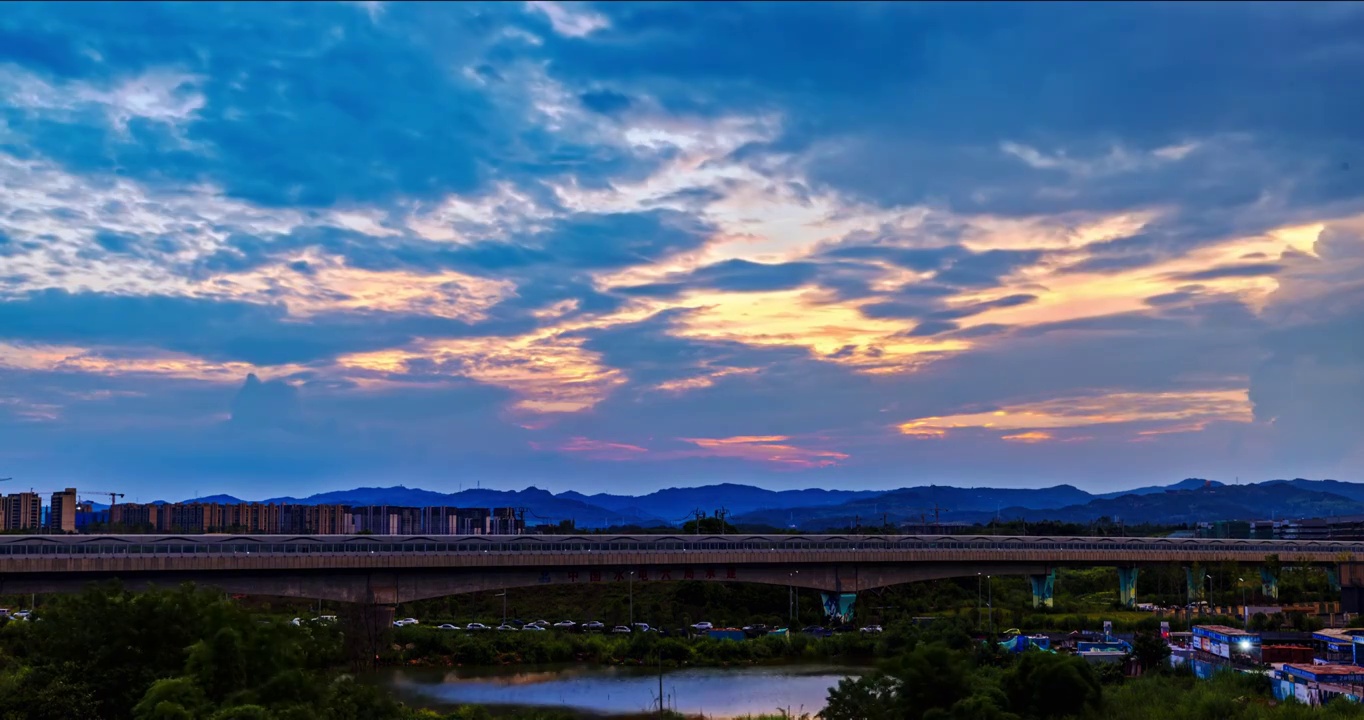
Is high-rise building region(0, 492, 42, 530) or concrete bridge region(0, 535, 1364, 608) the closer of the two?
concrete bridge region(0, 535, 1364, 608)

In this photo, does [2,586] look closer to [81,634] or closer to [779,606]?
[81,634]

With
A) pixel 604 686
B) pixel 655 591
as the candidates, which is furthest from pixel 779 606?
pixel 604 686

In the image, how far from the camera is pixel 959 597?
94562 mm

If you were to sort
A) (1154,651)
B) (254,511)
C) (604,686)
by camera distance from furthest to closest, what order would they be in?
(254,511)
(604,686)
(1154,651)

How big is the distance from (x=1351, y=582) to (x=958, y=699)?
5680cm

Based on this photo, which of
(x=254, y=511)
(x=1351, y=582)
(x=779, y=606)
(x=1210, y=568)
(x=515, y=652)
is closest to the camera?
(x=515, y=652)

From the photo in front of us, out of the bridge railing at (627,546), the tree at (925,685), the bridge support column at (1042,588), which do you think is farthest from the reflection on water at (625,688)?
the bridge support column at (1042,588)

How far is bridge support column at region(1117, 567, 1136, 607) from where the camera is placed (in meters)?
91.2

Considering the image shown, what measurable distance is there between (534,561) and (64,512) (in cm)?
11201

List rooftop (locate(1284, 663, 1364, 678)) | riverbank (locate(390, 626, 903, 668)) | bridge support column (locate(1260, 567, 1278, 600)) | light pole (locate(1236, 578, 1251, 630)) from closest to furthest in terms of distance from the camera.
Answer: rooftop (locate(1284, 663, 1364, 678)), riverbank (locate(390, 626, 903, 668)), light pole (locate(1236, 578, 1251, 630)), bridge support column (locate(1260, 567, 1278, 600))

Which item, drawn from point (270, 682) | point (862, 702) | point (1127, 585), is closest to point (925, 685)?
point (862, 702)

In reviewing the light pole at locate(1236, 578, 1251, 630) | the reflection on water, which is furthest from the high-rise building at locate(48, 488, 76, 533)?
the light pole at locate(1236, 578, 1251, 630)

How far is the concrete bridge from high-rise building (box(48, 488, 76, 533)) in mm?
76309

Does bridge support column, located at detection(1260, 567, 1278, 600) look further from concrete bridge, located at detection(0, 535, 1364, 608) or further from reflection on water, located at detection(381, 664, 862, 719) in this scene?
reflection on water, located at detection(381, 664, 862, 719)
